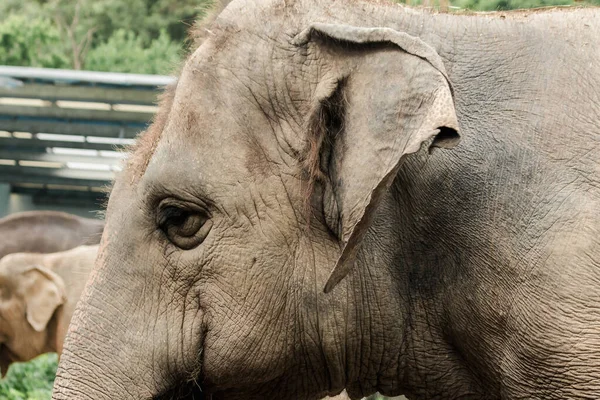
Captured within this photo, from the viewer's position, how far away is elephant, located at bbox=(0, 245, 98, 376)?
35.5 ft

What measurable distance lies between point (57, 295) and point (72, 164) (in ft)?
19.1

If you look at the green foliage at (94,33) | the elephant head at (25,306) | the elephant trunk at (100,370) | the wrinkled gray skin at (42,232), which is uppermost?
the green foliage at (94,33)

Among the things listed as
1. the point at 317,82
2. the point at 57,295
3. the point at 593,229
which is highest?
the point at 317,82

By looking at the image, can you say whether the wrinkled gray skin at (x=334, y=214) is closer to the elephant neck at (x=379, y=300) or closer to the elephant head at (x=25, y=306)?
the elephant neck at (x=379, y=300)

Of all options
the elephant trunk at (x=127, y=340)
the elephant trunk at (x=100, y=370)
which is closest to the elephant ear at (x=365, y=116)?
the elephant trunk at (x=127, y=340)

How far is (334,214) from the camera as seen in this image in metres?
3.51

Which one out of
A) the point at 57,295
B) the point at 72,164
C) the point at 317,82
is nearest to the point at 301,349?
the point at 317,82

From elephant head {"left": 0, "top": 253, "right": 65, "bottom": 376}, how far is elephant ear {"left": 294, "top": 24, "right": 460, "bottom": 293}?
25.2 feet

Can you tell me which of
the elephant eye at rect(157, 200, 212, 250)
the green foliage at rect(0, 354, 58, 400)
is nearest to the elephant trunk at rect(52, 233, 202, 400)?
the elephant eye at rect(157, 200, 212, 250)

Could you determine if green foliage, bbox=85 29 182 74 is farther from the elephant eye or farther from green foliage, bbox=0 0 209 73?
the elephant eye

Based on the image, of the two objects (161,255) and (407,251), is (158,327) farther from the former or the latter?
(407,251)

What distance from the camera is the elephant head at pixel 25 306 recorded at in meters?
10.8

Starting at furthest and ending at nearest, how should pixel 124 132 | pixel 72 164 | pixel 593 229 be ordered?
pixel 72 164 → pixel 124 132 → pixel 593 229

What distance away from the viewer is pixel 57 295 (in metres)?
10.8
